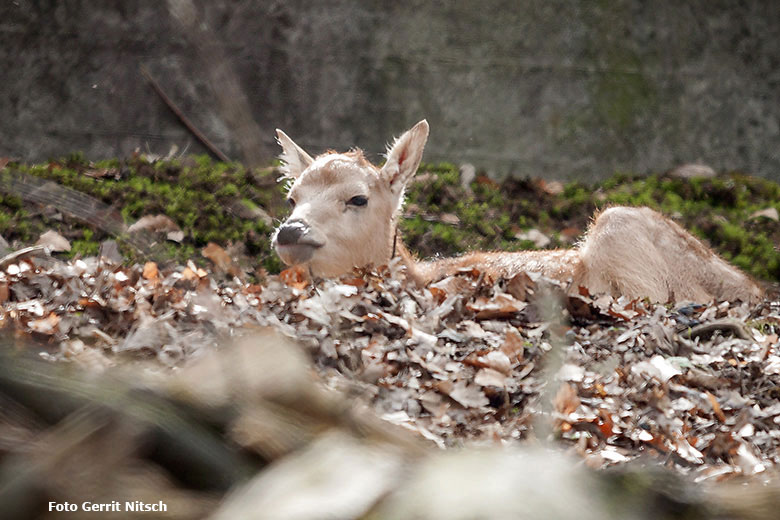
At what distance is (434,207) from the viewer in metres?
11.0

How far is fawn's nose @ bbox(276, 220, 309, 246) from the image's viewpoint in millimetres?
6863

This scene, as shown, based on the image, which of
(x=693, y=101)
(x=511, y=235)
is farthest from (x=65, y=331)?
(x=693, y=101)

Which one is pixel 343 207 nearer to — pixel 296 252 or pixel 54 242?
pixel 296 252

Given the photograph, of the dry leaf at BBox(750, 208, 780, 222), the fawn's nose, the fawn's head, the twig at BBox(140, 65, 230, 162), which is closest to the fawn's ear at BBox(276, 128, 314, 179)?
the fawn's head

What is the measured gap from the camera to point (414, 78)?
12430 mm

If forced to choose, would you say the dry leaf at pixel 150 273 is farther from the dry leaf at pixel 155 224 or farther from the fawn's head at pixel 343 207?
the dry leaf at pixel 155 224

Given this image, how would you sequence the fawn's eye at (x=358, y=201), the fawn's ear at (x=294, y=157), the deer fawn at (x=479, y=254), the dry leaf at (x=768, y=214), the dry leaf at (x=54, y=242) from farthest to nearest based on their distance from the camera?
the dry leaf at (x=768, y=214) → the dry leaf at (x=54, y=242) → the fawn's ear at (x=294, y=157) → the fawn's eye at (x=358, y=201) → the deer fawn at (x=479, y=254)

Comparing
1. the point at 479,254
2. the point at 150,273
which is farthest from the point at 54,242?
the point at 479,254

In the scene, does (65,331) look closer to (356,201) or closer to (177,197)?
(356,201)

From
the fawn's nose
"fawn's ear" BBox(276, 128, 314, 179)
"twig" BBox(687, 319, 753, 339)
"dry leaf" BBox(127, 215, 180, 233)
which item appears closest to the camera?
"twig" BBox(687, 319, 753, 339)

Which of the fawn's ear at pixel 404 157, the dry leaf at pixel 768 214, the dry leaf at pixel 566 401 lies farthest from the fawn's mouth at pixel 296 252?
the dry leaf at pixel 768 214

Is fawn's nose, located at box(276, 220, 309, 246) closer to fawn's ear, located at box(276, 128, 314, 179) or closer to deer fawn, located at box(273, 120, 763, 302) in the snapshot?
deer fawn, located at box(273, 120, 763, 302)

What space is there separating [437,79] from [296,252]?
243 inches

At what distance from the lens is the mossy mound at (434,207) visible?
9.84m
